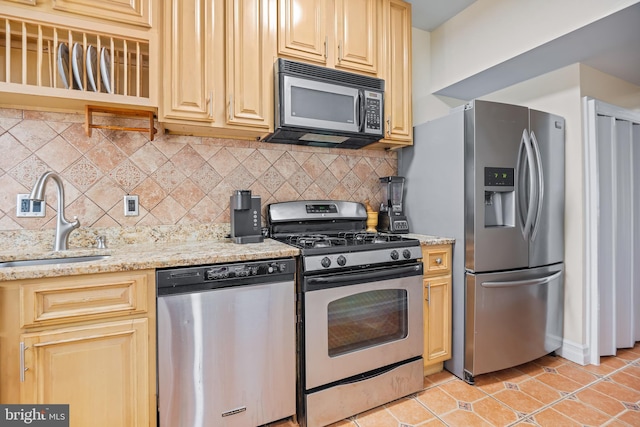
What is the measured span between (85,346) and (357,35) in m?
2.31

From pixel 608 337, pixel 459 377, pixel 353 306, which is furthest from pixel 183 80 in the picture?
pixel 608 337

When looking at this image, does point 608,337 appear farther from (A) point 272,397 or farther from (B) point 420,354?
(A) point 272,397

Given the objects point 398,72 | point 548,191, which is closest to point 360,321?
point 548,191

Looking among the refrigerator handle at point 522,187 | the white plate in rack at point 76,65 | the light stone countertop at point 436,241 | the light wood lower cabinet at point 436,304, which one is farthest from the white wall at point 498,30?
the white plate in rack at point 76,65

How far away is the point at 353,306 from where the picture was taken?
1720 mm

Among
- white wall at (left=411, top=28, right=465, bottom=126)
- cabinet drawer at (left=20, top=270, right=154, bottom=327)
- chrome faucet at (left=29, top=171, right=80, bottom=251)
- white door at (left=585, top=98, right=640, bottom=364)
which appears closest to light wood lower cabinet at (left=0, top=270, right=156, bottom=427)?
cabinet drawer at (left=20, top=270, right=154, bottom=327)

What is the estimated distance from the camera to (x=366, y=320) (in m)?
1.76

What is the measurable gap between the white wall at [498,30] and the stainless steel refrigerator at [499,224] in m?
0.50

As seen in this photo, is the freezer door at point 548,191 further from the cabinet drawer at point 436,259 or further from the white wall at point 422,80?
the white wall at point 422,80

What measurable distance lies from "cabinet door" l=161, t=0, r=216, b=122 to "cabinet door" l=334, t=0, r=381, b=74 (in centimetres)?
82

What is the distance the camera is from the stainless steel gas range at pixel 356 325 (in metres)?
1.59

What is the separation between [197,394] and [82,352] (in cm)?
50

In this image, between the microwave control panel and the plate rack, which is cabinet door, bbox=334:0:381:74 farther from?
the plate rack

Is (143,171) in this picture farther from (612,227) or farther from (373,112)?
(612,227)
